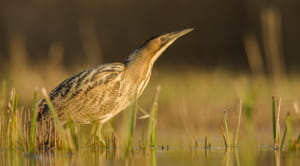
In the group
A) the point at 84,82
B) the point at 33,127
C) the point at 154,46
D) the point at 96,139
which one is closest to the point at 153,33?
the point at 154,46

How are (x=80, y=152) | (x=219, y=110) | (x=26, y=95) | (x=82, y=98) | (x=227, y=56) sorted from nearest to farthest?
(x=80, y=152) < (x=82, y=98) < (x=219, y=110) < (x=26, y=95) < (x=227, y=56)

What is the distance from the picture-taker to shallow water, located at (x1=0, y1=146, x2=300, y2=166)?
4.75 m

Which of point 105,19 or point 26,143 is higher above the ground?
point 105,19

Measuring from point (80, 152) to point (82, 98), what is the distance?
60cm

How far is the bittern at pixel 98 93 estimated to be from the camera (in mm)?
5738

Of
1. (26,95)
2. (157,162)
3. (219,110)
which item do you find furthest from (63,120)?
(26,95)

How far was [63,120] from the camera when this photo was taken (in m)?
5.84

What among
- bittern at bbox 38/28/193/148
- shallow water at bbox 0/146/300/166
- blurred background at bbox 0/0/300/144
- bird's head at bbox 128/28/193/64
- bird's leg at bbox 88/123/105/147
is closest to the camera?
shallow water at bbox 0/146/300/166

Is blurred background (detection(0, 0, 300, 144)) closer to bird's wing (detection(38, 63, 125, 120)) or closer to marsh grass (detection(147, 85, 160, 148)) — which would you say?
bird's wing (detection(38, 63, 125, 120))

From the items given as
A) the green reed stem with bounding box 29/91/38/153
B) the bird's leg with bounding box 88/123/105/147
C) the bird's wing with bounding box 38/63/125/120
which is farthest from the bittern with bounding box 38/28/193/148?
the green reed stem with bounding box 29/91/38/153

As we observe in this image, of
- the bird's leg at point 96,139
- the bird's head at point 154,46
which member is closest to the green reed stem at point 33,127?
the bird's leg at point 96,139

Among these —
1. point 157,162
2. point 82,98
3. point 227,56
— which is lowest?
point 157,162

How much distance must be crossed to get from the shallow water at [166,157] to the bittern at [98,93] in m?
0.40

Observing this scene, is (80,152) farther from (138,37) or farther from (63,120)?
(138,37)
